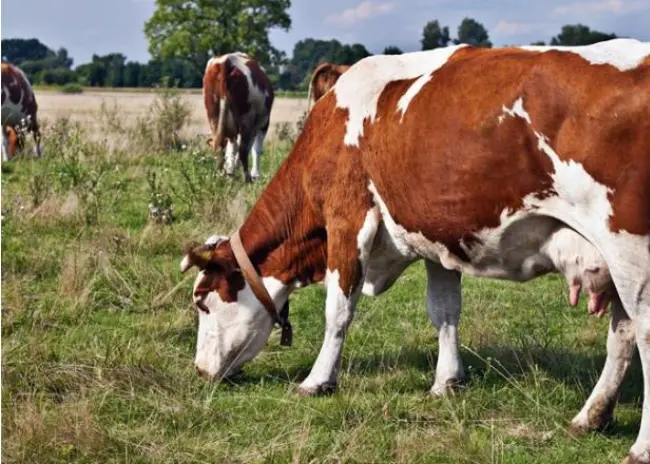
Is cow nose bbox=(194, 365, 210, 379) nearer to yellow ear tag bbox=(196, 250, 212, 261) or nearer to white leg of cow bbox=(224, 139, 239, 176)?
yellow ear tag bbox=(196, 250, 212, 261)

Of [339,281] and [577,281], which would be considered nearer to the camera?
[577,281]

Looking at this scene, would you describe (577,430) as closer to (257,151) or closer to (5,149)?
(257,151)

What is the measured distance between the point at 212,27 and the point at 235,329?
5227 centimetres

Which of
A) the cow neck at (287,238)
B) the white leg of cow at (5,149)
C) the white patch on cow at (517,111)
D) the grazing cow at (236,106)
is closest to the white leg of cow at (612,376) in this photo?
the white patch on cow at (517,111)

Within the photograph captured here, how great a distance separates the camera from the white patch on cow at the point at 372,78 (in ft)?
18.7

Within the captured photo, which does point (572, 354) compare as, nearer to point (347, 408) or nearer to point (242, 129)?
point (347, 408)

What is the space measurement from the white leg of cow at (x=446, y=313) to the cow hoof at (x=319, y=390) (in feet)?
2.12

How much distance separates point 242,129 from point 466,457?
37.3 feet

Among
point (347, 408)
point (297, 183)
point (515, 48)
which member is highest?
point (515, 48)

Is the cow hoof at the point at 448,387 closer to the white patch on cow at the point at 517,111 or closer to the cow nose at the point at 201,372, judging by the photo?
the cow nose at the point at 201,372

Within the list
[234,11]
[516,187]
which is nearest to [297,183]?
[516,187]

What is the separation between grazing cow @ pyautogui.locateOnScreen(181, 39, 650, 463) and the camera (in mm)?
4445

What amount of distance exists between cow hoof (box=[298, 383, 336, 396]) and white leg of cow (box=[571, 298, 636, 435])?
55.9 inches

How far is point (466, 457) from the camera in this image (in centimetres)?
478
